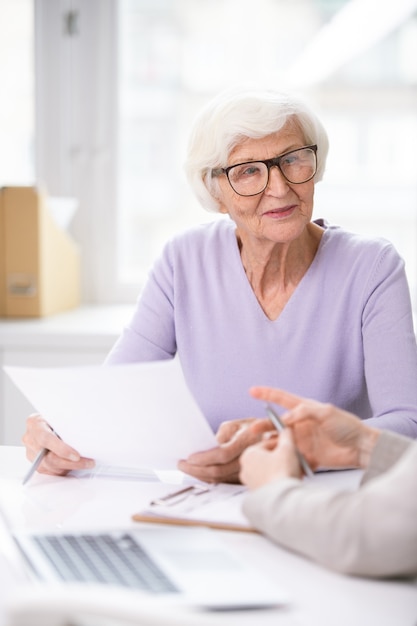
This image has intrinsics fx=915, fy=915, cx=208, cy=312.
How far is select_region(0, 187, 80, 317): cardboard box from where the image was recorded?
271cm

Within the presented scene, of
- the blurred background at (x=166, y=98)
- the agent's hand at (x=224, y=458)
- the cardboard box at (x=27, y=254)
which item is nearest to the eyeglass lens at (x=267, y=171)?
the agent's hand at (x=224, y=458)

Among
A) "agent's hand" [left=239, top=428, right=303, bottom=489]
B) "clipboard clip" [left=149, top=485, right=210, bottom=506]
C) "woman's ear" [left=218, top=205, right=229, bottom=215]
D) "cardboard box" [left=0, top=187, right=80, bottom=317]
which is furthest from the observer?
"cardboard box" [left=0, top=187, right=80, bottom=317]

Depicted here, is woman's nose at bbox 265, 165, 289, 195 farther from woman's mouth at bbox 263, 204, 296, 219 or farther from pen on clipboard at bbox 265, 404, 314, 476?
pen on clipboard at bbox 265, 404, 314, 476

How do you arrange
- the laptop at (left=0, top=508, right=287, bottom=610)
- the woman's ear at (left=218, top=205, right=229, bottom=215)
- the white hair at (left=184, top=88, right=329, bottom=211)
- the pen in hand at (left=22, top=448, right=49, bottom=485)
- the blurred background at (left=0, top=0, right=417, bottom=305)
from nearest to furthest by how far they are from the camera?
1. the laptop at (left=0, top=508, right=287, bottom=610)
2. the pen in hand at (left=22, top=448, right=49, bottom=485)
3. the white hair at (left=184, top=88, right=329, bottom=211)
4. the woman's ear at (left=218, top=205, right=229, bottom=215)
5. the blurred background at (left=0, top=0, right=417, bottom=305)

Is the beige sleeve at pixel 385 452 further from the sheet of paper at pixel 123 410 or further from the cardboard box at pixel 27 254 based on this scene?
the cardboard box at pixel 27 254

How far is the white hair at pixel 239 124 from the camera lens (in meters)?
1.62

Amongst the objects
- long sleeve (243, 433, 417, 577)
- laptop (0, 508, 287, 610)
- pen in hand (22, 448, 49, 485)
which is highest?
long sleeve (243, 433, 417, 577)

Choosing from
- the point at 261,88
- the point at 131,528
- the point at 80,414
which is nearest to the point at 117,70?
the point at 261,88

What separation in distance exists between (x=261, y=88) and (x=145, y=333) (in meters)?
0.51

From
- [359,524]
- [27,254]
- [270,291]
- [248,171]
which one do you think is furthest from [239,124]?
[27,254]

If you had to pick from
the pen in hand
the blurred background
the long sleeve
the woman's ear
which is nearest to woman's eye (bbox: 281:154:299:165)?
the woman's ear

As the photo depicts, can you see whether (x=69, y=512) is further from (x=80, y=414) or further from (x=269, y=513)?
(x=269, y=513)

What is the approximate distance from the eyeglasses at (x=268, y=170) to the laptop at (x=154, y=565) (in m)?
0.76

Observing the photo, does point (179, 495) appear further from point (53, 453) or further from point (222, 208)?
point (222, 208)
